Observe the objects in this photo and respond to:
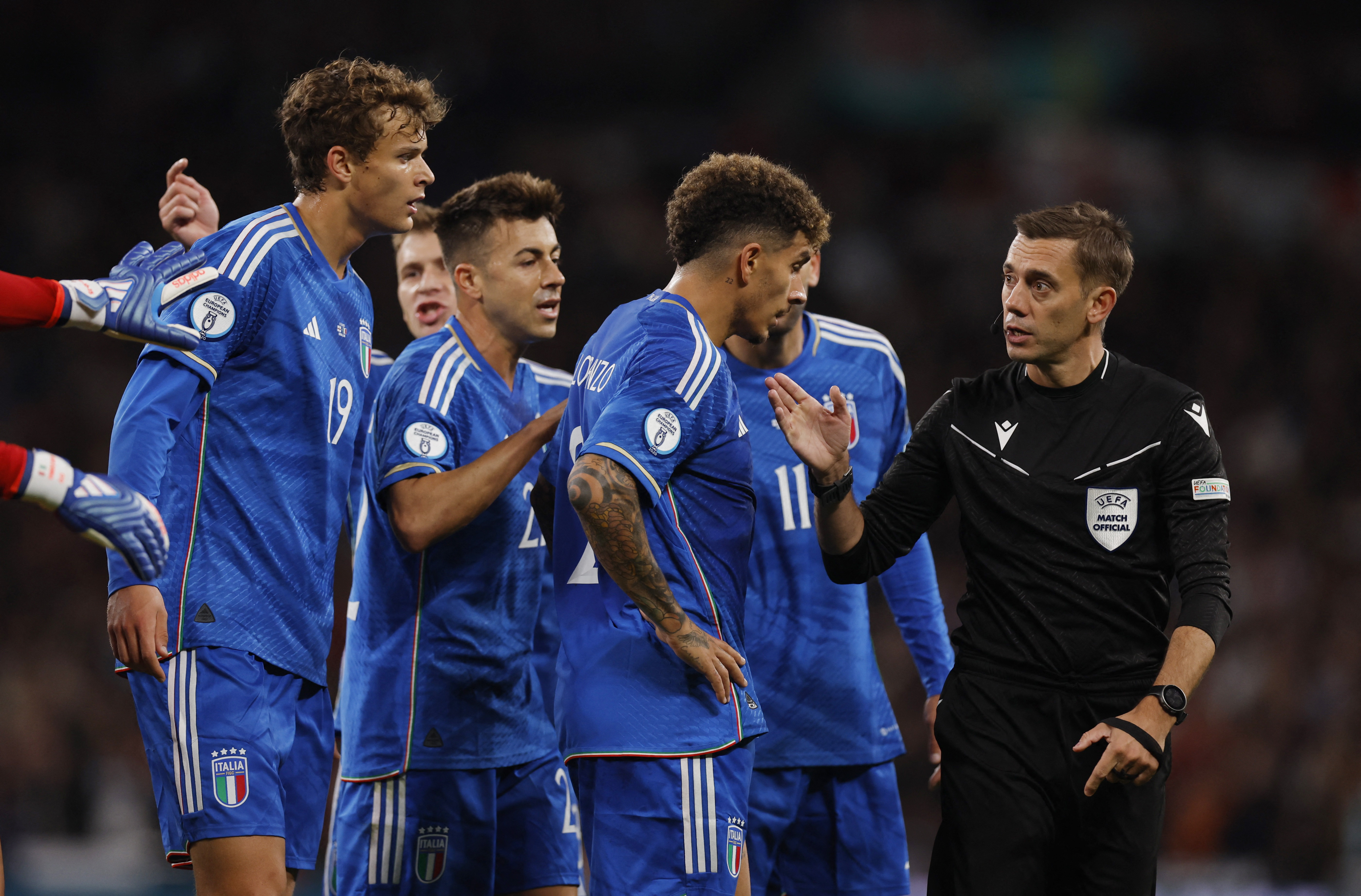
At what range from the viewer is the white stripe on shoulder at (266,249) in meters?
3.70

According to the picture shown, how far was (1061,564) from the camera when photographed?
3775 mm

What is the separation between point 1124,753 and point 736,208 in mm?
1836

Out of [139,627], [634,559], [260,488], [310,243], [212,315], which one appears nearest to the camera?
[139,627]

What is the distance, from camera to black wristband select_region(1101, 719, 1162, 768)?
3447mm

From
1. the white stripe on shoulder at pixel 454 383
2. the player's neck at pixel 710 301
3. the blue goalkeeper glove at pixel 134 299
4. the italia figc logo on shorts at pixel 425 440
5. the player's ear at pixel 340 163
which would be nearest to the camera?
the blue goalkeeper glove at pixel 134 299

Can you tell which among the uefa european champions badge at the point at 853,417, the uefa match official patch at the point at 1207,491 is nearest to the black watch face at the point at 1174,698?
the uefa match official patch at the point at 1207,491

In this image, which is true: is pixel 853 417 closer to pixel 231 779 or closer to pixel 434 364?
pixel 434 364

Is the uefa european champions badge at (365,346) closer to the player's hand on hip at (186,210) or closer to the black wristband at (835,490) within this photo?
the player's hand on hip at (186,210)

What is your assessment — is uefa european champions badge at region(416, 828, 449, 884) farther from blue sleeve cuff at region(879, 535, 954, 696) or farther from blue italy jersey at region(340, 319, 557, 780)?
blue sleeve cuff at region(879, 535, 954, 696)

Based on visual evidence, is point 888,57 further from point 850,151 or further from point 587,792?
point 587,792

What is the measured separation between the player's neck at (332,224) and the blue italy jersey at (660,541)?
894mm

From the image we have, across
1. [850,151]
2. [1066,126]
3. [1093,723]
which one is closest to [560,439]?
[1093,723]

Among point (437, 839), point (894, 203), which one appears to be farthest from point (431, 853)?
point (894, 203)

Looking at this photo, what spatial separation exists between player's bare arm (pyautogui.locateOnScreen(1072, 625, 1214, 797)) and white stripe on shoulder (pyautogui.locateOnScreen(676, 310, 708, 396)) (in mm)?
1399
